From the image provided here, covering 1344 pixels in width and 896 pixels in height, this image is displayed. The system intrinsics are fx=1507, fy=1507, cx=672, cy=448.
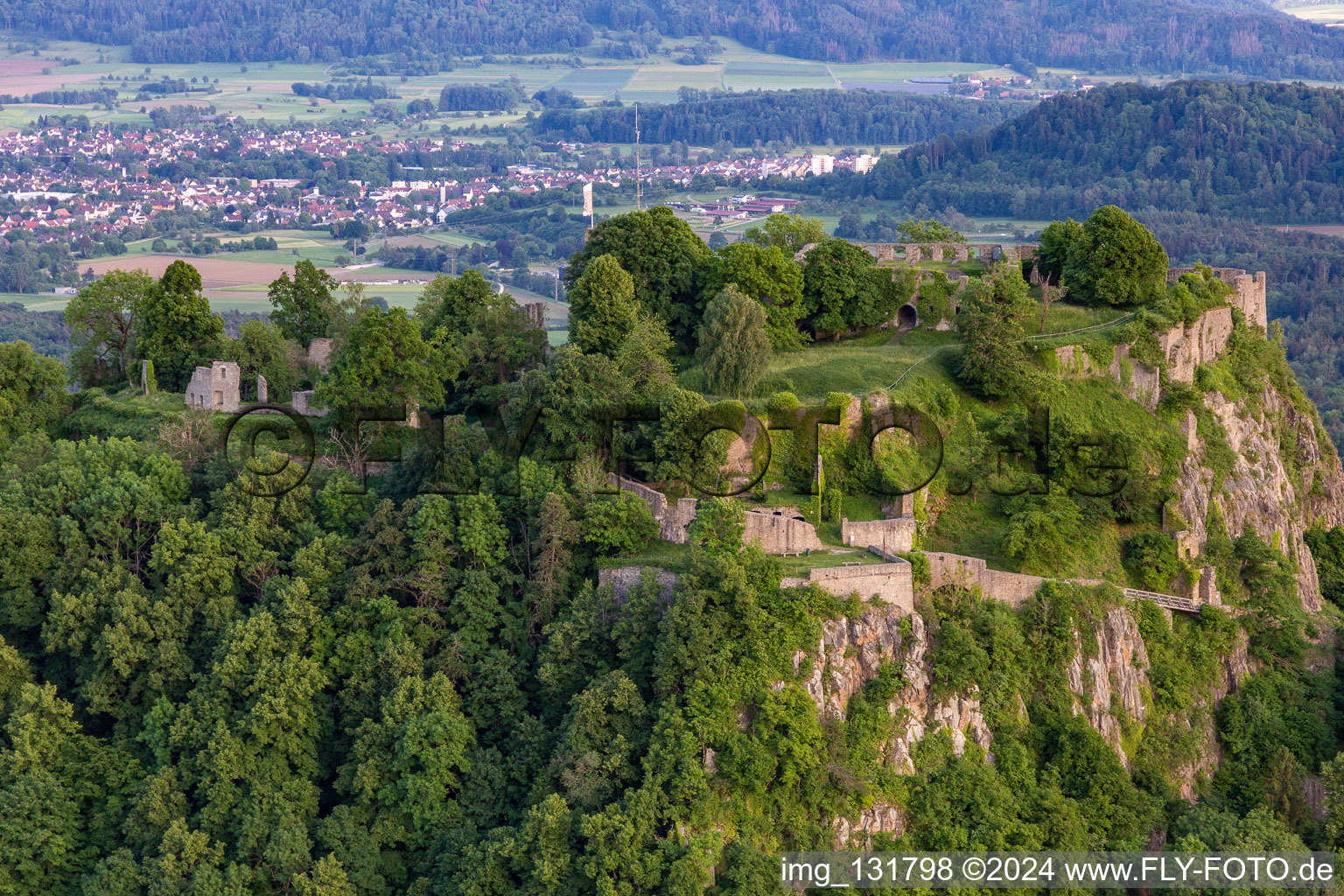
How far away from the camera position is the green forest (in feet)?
135

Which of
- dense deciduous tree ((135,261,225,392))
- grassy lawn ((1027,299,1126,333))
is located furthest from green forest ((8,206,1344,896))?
dense deciduous tree ((135,261,225,392))

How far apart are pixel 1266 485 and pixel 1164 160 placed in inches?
4684

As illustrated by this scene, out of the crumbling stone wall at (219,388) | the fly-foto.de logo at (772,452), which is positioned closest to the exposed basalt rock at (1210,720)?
the fly-foto.de logo at (772,452)

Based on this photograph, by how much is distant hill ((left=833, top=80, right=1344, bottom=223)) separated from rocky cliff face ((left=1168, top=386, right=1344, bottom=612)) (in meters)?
101

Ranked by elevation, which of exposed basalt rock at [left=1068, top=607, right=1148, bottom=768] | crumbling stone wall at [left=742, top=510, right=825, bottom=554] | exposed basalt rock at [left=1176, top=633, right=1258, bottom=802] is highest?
crumbling stone wall at [left=742, top=510, right=825, bottom=554]

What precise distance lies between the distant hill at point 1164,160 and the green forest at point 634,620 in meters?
109

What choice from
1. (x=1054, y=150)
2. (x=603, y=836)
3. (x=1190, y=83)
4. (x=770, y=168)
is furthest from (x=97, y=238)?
(x=603, y=836)

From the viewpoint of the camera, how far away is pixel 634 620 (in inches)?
1695

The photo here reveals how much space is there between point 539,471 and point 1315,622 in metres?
27.1

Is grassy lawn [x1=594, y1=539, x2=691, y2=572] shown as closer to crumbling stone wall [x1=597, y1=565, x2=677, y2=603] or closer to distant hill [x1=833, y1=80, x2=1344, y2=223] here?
crumbling stone wall [x1=597, y1=565, x2=677, y2=603]

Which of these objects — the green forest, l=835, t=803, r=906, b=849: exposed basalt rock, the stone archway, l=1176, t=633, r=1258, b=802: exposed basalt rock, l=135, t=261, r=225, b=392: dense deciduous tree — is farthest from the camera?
l=135, t=261, r=225, b=392: dense deciduous tree

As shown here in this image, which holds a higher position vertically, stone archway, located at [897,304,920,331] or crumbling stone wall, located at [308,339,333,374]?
stone archway, located at [897,304,920,331]

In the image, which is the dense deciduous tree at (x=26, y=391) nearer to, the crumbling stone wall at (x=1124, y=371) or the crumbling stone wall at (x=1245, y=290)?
the crumbling stone wall at (x=1124, y=371)

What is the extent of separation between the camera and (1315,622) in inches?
2039
